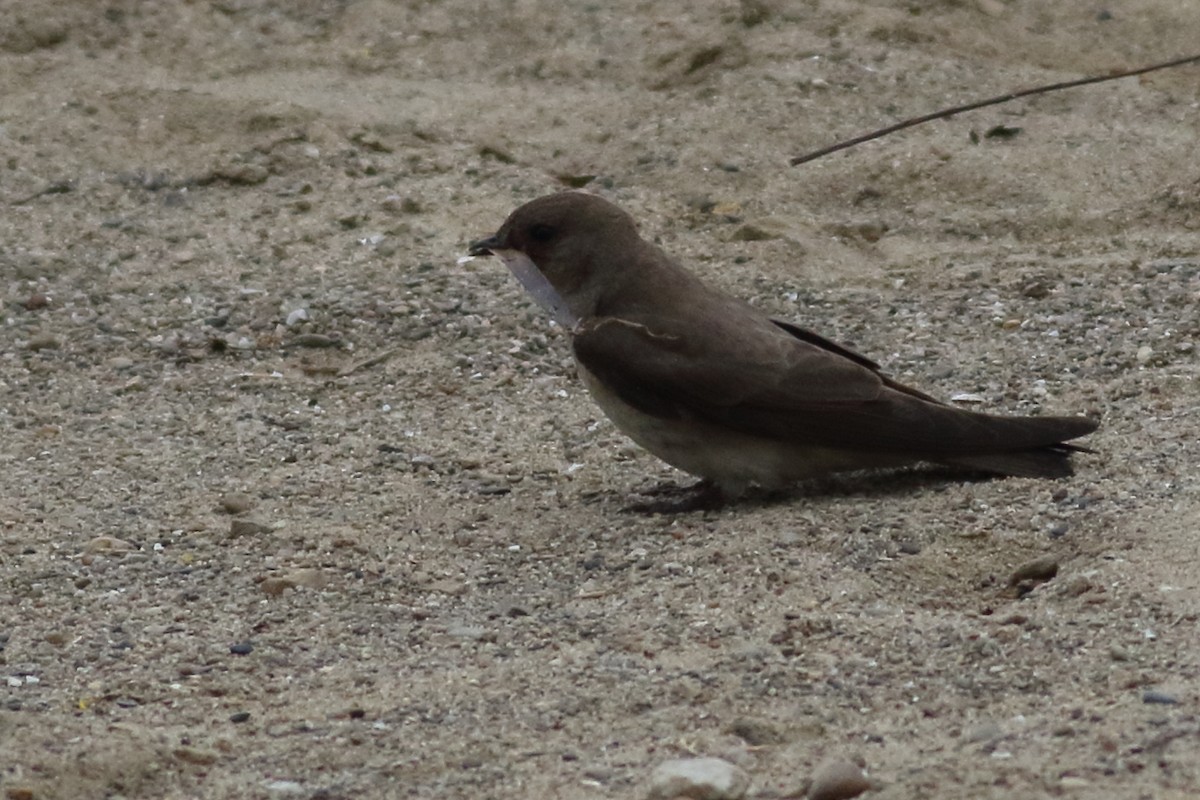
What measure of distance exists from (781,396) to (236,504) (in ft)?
5.19

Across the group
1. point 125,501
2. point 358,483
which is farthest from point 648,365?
point 125,501

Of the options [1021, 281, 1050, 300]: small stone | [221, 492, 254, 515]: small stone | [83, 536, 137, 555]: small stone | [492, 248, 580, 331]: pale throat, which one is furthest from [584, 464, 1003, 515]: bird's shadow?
[1021, 281, 1050, 300]: small stone

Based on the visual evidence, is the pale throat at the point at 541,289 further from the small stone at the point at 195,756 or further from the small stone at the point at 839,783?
the small stone at the point at 839,783

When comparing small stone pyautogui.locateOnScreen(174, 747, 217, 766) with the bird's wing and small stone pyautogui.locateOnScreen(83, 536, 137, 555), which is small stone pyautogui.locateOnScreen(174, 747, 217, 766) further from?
the bird's wing

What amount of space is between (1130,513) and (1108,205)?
319 centimetres

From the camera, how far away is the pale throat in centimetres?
612

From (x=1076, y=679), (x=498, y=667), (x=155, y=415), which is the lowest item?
(x=155, y=415)

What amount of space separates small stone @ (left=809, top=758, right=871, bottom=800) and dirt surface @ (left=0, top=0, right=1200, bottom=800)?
0.10 meters

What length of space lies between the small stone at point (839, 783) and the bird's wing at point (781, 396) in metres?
1.99

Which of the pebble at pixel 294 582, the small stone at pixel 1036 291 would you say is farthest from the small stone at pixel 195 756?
the small stone at pixel 1036 291

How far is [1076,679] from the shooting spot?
4.12m

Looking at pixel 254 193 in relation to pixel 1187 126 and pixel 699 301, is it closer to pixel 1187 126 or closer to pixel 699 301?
pixel 699 301

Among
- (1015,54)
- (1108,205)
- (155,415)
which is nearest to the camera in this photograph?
(155,415)

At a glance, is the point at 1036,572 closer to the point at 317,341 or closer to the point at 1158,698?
the point at 1158,698
